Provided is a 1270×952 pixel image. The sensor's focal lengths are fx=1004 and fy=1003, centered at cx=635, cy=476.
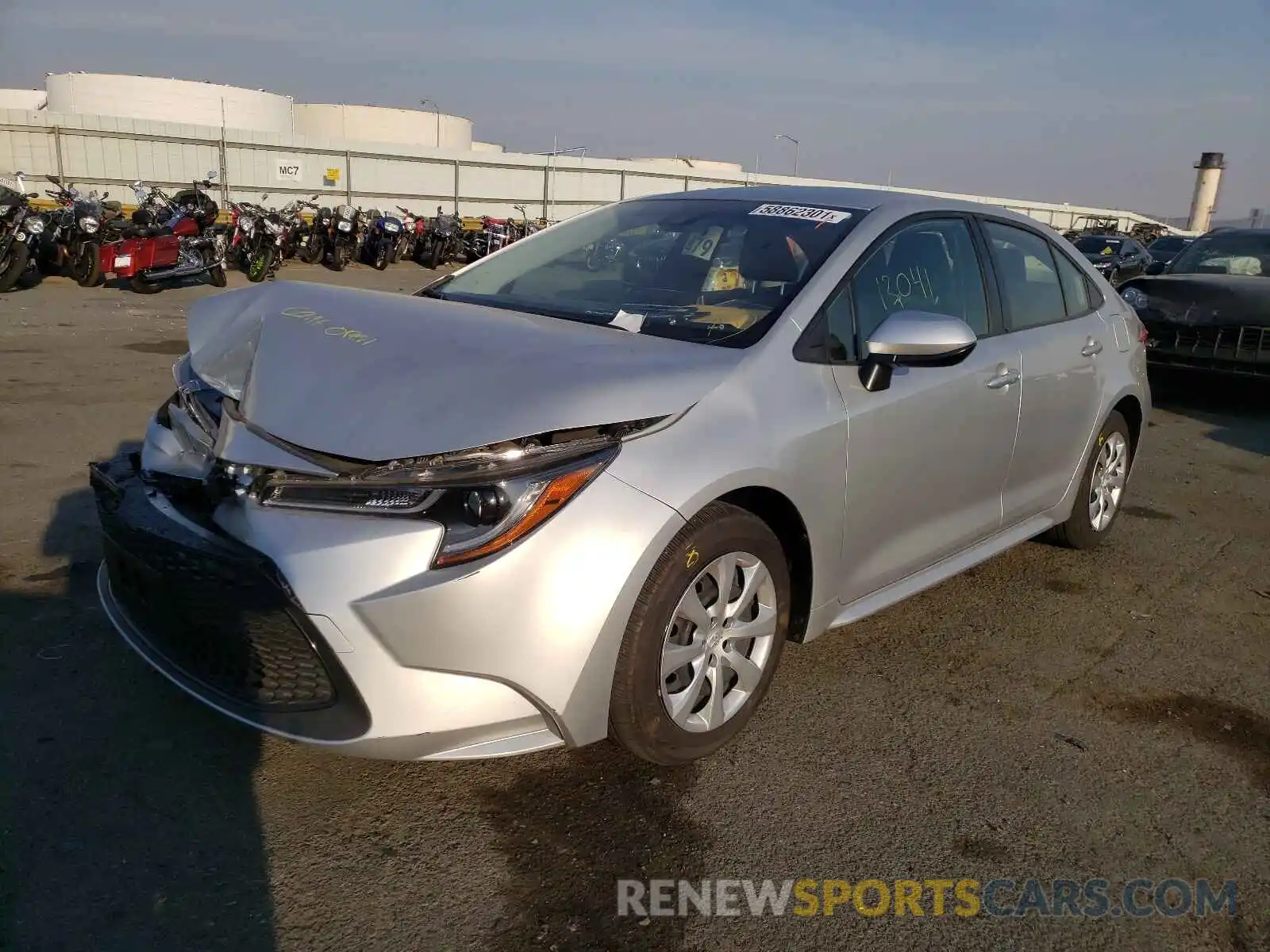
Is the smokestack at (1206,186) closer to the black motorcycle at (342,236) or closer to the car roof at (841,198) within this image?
the black motorcycle at (342,236)

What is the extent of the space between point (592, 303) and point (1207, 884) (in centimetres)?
240

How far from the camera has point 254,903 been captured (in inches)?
87.9

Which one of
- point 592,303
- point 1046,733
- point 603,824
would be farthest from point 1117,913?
point 592,303

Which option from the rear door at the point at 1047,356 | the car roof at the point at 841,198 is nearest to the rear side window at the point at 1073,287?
the rear door at the point at 1047,356

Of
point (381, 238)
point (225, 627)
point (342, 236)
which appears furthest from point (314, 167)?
point (225, 627)

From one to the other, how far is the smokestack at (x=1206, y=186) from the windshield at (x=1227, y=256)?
66.3m

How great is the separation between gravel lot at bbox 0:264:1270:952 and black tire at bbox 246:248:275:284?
12291 millimetres

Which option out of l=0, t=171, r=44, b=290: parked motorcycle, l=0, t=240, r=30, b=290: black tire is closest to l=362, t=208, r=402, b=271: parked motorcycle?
l=0, t=171, r=44, b=290: parked motorcycle

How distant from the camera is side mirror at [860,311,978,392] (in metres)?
2.95

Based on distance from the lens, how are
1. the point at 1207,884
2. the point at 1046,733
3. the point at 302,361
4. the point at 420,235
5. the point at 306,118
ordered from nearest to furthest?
1. the point at 1207,884
2. the point at 302,361
3. the point at 1046,733
4. the point at 420,235
5. the point at 306,118

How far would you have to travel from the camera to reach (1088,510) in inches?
184

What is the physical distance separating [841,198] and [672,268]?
2.33 feet

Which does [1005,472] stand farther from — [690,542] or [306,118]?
[306,118]

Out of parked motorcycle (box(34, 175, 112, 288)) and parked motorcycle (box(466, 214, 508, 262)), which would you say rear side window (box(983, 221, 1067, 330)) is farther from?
parked motorcycle (box(466, 214, 508, 262))
